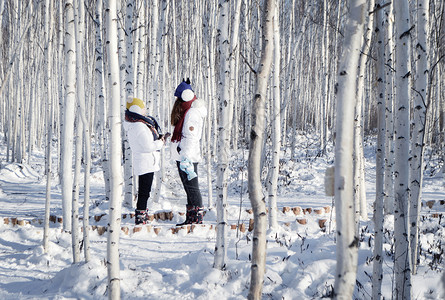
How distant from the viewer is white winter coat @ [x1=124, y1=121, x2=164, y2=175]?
158 inches

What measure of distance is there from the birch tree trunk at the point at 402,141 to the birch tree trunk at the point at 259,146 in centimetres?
89

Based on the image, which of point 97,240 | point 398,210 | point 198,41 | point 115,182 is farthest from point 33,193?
point 398,210

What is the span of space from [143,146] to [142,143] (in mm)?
40

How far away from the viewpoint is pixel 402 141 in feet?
6.99

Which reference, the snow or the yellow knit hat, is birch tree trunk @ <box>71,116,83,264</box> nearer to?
the snow

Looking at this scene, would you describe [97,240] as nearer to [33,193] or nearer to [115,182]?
[115,182]

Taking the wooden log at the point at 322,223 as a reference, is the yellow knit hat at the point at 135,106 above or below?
above

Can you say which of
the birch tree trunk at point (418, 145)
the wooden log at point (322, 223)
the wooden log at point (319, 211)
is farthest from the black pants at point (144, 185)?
the birch tree trunk at point (418, 145)

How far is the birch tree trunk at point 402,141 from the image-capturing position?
2111 mm

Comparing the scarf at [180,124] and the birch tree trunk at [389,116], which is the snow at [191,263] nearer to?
the birch tree trunk at [389,116]

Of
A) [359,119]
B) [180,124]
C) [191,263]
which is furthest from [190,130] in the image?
[359,119]

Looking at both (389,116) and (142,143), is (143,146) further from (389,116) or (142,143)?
(389,116)

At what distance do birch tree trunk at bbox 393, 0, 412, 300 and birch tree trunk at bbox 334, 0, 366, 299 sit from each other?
1005mm

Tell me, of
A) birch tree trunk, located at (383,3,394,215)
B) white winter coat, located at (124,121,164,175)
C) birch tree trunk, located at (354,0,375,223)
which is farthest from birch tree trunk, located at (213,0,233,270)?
birch tree trunk, located at (383,3,394,215)
